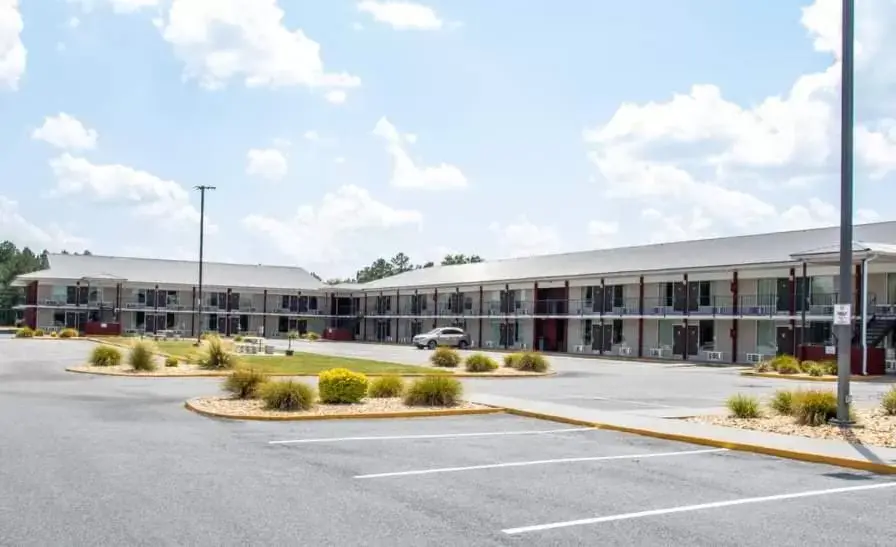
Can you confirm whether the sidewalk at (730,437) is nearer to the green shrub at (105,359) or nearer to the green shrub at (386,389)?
the green shrub at (386,389)

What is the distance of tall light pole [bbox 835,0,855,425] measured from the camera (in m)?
15.4

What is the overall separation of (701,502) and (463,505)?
8.13 feet

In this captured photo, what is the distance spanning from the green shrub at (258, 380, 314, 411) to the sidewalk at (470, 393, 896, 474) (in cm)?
413

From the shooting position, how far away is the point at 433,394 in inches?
729

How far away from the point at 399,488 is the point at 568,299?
5219 centimetres

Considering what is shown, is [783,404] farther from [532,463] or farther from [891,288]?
[891,288]

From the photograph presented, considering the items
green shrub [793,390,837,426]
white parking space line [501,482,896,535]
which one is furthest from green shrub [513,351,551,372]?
white parking space line [501,482,896,535]

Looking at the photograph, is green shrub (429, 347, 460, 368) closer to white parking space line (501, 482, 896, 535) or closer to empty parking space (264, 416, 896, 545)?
empty parking space (264, 416, 896, 545)

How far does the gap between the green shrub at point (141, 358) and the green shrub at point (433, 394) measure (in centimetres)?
1295

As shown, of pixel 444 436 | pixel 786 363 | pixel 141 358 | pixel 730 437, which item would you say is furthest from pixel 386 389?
pixel 786 363

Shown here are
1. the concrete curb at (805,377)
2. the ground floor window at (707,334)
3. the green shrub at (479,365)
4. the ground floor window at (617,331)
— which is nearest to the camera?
the green shrub at (479,365)

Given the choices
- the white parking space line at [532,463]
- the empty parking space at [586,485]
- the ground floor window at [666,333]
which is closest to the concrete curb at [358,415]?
the empty parking space at [586,485]

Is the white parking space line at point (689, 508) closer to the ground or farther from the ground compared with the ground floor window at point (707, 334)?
closer to the ground

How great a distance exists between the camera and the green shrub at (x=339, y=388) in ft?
60.0
